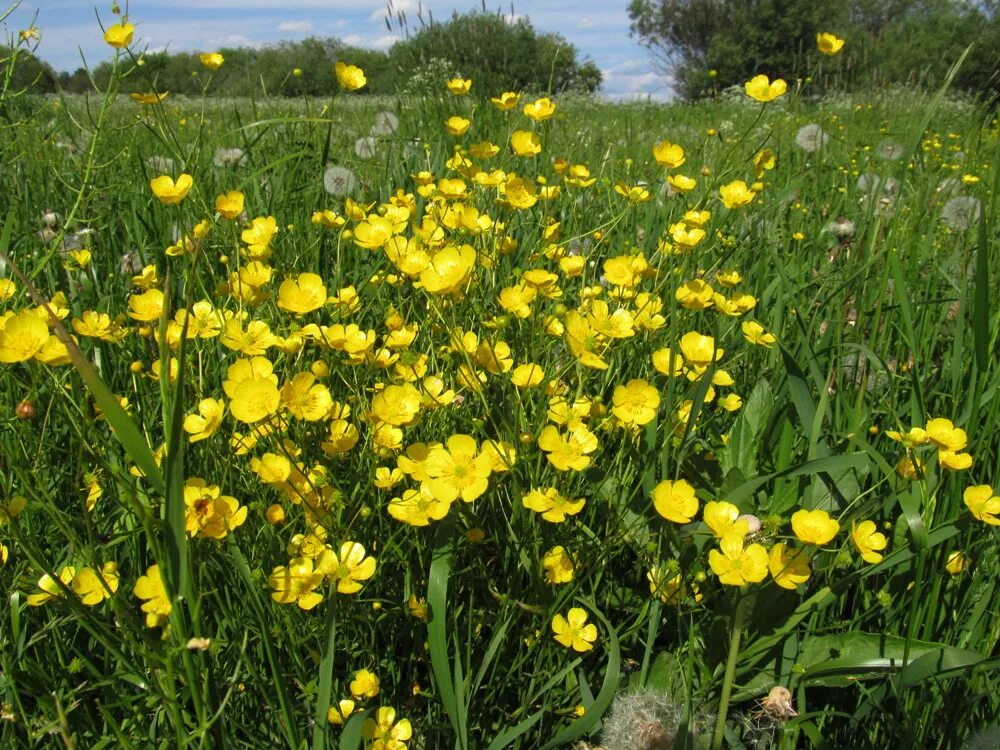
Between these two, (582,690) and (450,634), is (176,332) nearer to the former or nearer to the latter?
(450,634)

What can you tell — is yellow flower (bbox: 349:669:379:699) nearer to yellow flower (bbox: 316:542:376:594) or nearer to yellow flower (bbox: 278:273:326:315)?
yellow flower (bbox: 316:542:376:594)

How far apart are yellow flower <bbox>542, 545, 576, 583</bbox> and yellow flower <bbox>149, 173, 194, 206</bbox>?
1.03 m

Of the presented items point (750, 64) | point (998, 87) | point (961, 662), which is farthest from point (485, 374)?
point (750, 64)

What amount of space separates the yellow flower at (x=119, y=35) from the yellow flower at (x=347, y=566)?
1.33 metres

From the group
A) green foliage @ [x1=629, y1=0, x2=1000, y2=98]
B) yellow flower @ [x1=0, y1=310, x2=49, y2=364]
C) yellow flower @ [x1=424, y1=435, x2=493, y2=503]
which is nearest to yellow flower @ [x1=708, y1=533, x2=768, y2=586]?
yellow flower @ [x1=424, y1=435, x2=493, y2=503]

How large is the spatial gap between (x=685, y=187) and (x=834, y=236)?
1.12m

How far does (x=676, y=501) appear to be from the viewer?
4.04 ft

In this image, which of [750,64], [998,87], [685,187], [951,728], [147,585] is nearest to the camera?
[147,585]

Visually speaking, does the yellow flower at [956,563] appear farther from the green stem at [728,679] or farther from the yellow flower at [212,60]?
the yellow flower at [212,60]

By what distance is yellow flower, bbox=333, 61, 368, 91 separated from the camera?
2.06m

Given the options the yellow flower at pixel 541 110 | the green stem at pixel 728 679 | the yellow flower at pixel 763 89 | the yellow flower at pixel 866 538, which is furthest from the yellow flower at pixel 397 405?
the yellow flower at pixel 763 89

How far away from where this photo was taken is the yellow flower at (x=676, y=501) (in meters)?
1.21

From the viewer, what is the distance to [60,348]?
3.62 ft

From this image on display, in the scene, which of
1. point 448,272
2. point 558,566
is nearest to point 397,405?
point 448,272
